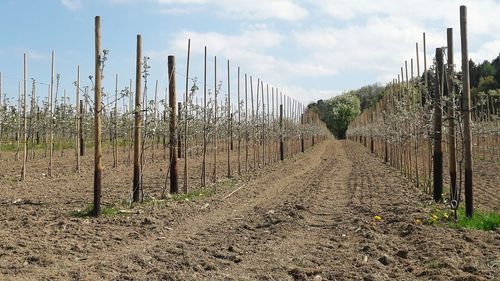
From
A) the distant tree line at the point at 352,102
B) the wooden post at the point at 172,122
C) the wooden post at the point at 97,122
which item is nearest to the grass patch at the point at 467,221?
the wooden post at the point at 97,122

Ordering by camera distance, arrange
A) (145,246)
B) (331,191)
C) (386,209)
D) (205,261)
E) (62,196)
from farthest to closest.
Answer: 1. (331,191)
2. (62,196)
3. (386,209)
4. (145,246)
5. (205,261)

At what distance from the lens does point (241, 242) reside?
7.71 metres

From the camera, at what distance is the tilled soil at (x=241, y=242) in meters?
5.88

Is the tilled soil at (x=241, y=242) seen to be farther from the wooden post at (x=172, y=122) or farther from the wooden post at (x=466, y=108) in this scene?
the wooden post at (x=172, y=122)

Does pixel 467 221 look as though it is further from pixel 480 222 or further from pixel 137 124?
pixel 137 124

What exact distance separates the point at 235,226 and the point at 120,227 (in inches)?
81.8

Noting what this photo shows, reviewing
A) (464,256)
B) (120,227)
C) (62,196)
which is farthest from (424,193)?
(62,196)

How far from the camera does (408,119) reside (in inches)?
610

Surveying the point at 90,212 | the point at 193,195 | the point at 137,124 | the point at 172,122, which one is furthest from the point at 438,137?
the point at 90,212

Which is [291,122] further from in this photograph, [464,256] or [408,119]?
[464,256]

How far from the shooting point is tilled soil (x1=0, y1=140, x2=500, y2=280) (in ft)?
19.3

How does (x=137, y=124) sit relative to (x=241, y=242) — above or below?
above

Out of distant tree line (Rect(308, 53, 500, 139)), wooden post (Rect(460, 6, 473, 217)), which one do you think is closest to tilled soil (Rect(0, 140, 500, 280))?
wooden post (Rect(460, 6, 473, 217))

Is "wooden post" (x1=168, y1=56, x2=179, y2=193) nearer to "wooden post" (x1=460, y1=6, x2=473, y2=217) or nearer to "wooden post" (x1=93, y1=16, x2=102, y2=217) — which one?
"wooden post" (x1=93, y1=16, x2=102, y2=217)
